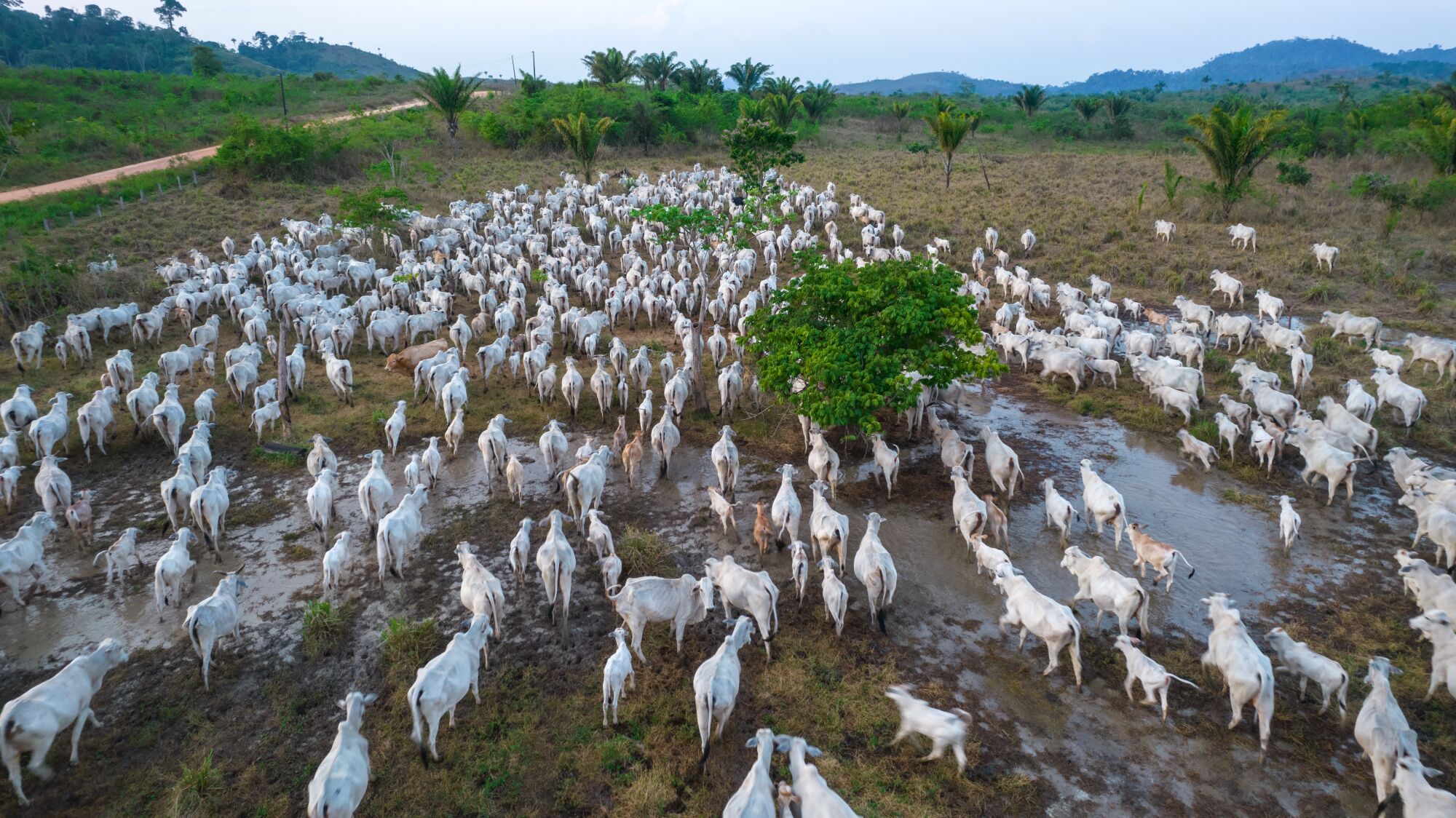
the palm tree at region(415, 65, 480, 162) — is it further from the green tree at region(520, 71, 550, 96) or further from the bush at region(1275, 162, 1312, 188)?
the bush at region(1275, 162, 1312, 188)

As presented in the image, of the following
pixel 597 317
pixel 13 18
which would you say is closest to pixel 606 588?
pixel 597 317

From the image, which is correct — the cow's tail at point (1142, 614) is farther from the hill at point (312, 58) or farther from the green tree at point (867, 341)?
the hill at point (312, 58)

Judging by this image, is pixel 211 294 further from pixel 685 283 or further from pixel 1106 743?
pixel 1106 743

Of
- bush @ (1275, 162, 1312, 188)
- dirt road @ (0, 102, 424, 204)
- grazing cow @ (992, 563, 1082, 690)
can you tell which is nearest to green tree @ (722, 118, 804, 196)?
grazing cow @ (992, 563, 1082, 690)

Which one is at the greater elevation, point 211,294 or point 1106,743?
point 211,294

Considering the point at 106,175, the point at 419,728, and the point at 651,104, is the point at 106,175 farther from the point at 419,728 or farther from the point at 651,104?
the point at 419,728

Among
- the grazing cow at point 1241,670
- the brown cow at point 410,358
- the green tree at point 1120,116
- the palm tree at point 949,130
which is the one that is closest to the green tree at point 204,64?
the palm tree at point 949,130
